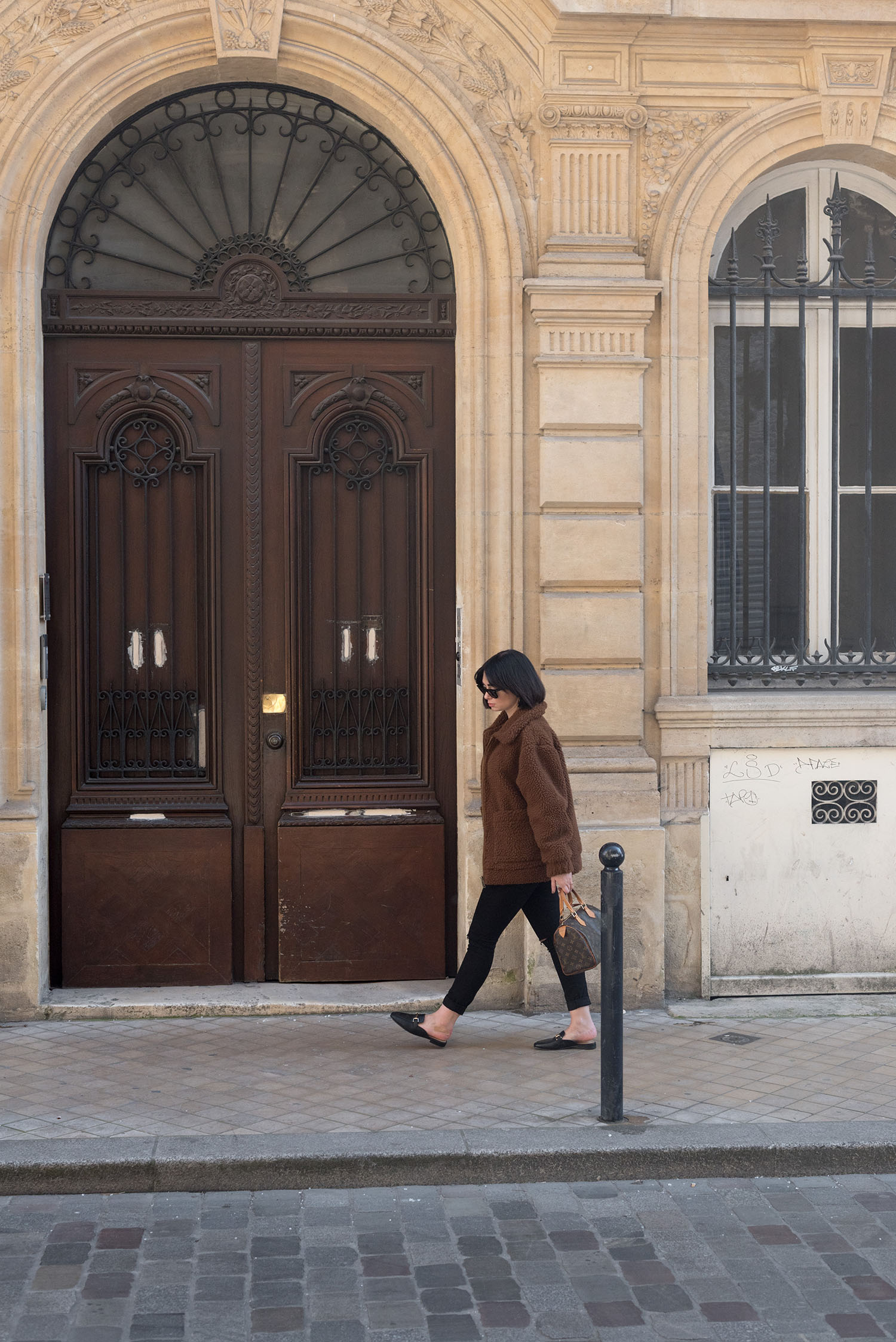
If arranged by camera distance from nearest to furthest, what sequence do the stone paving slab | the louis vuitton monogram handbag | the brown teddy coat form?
the stone paving slab < the louis vuitton monogram handbag < the brown teddy coat

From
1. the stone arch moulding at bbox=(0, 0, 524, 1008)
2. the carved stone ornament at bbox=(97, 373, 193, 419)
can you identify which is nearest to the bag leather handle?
the stone arch moulding at bbox=(0, 0, 524, 1008)

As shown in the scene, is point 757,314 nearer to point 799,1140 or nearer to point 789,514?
point 789,514

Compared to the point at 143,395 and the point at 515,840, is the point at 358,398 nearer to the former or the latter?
the point at 143,395

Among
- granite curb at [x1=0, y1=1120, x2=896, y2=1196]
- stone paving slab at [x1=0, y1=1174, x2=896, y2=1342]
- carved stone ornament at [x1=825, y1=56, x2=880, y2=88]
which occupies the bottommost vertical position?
stone paving slab at [x1=0, y1=1174, x2=896, y2=1342]

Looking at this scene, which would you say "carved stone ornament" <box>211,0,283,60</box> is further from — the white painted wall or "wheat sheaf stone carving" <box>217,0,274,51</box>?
the white painted wall

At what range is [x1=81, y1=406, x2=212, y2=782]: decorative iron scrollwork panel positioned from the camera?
7078 mm

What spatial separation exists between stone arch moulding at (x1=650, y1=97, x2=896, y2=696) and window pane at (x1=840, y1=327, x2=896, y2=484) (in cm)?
86

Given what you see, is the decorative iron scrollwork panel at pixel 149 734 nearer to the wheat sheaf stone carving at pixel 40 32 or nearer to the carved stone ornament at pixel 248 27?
the wheat sheaf stone carving at pixel 40 32

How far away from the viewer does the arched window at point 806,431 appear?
24.1ft

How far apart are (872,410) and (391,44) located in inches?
121

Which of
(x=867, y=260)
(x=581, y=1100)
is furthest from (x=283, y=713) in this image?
(x=867, y=260)

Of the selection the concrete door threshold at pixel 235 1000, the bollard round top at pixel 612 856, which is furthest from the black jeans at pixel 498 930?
the bollard round top at pixel 612 856

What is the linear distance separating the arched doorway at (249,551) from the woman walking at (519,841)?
103 cm

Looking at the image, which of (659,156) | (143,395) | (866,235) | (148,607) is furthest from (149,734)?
(866,235)
